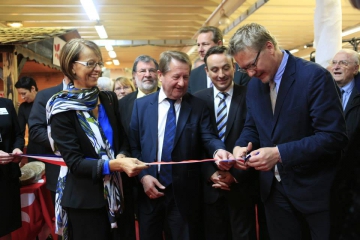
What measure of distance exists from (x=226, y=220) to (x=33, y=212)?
256 centimetres

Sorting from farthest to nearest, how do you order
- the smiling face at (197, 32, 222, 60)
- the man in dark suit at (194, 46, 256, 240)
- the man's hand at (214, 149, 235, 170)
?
the smiling face at (197, 32, 222, 60) < the man in dark suit at (194, 46, 256, 240) < the man's hand at (214, 149, 235, 170)

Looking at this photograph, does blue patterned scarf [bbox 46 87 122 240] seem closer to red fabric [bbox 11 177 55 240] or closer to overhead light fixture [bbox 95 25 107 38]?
red fabric [bbox 11 177 55 240]

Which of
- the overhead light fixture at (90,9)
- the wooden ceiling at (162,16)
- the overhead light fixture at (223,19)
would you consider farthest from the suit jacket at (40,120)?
the overhead light fixture at (223,19)

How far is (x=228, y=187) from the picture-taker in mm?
2854

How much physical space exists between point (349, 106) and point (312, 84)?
8.08 ft

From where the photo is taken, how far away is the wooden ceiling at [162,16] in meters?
9.42

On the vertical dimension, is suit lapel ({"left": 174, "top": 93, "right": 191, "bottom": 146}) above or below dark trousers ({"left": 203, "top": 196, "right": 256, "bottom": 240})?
above

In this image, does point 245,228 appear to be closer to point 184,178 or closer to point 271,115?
point 184,178

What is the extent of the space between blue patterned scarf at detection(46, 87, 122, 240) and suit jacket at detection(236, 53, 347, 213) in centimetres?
108

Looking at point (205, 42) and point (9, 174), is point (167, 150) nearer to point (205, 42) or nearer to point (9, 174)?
point (205, 42)

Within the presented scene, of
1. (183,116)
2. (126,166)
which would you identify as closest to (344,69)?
(183,116)

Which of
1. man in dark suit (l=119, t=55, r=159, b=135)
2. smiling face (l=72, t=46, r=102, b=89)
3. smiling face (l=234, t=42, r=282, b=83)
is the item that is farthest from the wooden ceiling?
smiling face (l=72, t=46, r=102, b=89)

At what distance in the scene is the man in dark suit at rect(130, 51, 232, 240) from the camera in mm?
2693

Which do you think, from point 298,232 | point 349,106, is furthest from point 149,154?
point 349,106
